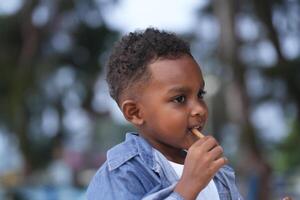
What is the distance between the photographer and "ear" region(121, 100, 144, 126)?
1.98 m

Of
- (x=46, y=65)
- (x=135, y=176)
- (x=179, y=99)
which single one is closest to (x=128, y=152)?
(x=135, y=176)

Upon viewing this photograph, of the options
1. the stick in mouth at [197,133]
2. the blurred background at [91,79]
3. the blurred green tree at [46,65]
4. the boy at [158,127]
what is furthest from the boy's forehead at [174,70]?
the blurred green tree at [46,65]

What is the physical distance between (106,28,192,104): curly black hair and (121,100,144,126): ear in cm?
3

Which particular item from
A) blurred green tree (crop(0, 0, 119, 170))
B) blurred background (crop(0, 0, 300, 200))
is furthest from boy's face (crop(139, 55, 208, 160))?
blurred green tree (crop(0, 0, 119, 170))

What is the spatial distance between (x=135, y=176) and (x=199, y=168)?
18 cm

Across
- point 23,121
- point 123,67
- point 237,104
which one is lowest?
point 123,67

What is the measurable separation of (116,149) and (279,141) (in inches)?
1700

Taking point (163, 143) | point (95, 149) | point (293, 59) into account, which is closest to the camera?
point (163, 143)

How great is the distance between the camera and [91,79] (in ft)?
92.5

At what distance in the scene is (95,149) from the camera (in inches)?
1667

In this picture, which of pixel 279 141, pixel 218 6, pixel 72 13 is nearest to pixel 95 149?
pixel 279 141

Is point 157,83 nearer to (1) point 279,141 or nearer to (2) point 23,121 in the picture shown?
(2) point 23,121

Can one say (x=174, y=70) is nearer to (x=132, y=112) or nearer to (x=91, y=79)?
(x=132, y=112)

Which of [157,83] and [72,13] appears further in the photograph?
[72,13]
